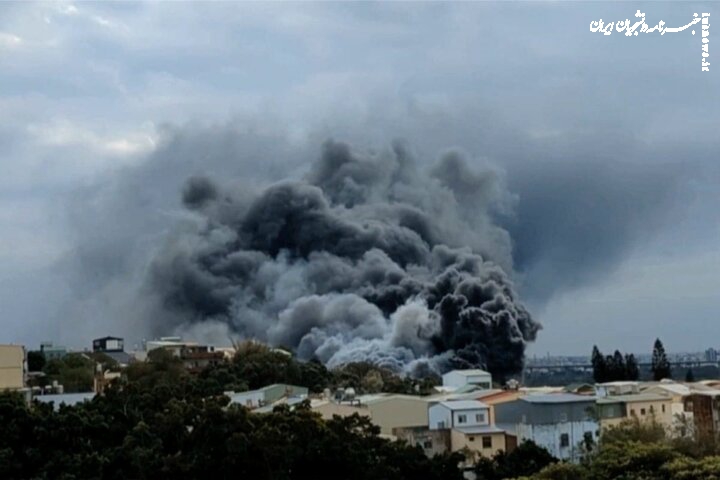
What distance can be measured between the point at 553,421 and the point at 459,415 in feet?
9.99

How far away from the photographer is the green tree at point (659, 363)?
62781mm

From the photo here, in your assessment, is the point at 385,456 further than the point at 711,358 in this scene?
No

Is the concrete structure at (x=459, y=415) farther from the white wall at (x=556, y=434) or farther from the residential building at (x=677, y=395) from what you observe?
the residential building at (x=677, y=395)

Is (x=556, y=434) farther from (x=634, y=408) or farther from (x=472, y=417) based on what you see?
(x=634, y=408)

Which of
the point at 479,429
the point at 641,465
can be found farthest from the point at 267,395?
the point at 641,465

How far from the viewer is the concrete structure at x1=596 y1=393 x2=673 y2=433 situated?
36.5m

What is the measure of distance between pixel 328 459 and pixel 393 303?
57.4m

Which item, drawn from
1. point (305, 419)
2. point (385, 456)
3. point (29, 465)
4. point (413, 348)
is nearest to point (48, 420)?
point (29, 465)

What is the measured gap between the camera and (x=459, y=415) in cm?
3488

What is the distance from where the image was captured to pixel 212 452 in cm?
2588

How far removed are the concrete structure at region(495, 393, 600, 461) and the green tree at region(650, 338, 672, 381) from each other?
92.1ft

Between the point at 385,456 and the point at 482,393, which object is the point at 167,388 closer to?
the point at 385,456

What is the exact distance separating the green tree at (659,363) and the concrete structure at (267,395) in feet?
91.8

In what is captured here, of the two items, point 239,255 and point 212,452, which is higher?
point 239,255
